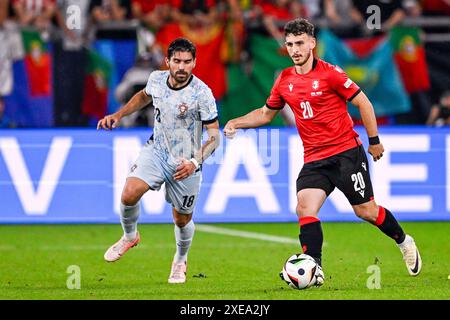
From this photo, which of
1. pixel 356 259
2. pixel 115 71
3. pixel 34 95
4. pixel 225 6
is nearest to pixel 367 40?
pixel 225 6

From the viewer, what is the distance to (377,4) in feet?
54.1

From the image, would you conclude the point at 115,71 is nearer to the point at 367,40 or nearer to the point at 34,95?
the point at 34,95

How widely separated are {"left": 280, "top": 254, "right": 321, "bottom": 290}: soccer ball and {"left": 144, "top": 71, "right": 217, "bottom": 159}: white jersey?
4.85 ft

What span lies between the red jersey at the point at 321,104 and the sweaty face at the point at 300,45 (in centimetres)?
18

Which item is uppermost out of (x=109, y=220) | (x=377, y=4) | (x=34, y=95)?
(x=377, y=4)

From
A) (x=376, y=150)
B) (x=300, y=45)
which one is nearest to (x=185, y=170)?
(x=300, y=45)

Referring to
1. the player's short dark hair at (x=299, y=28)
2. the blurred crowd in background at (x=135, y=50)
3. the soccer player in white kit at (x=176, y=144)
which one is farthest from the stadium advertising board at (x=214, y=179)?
the player's short dark hair at (x=299, y=28)

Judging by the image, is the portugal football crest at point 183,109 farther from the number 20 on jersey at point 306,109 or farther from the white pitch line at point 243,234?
the white pitch line at point 243,234

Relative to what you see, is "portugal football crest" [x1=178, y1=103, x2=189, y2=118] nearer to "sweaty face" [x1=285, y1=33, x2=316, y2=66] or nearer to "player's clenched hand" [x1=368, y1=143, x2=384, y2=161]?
"sweaty face" [x1=285, y1=33, x2=316, y2=66]

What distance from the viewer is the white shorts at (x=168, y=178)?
31.6 feet

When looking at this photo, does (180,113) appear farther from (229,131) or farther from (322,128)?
(322,128)

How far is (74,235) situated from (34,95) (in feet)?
10.4

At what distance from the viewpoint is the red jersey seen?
9234 mm

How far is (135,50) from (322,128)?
7344 millimetres
